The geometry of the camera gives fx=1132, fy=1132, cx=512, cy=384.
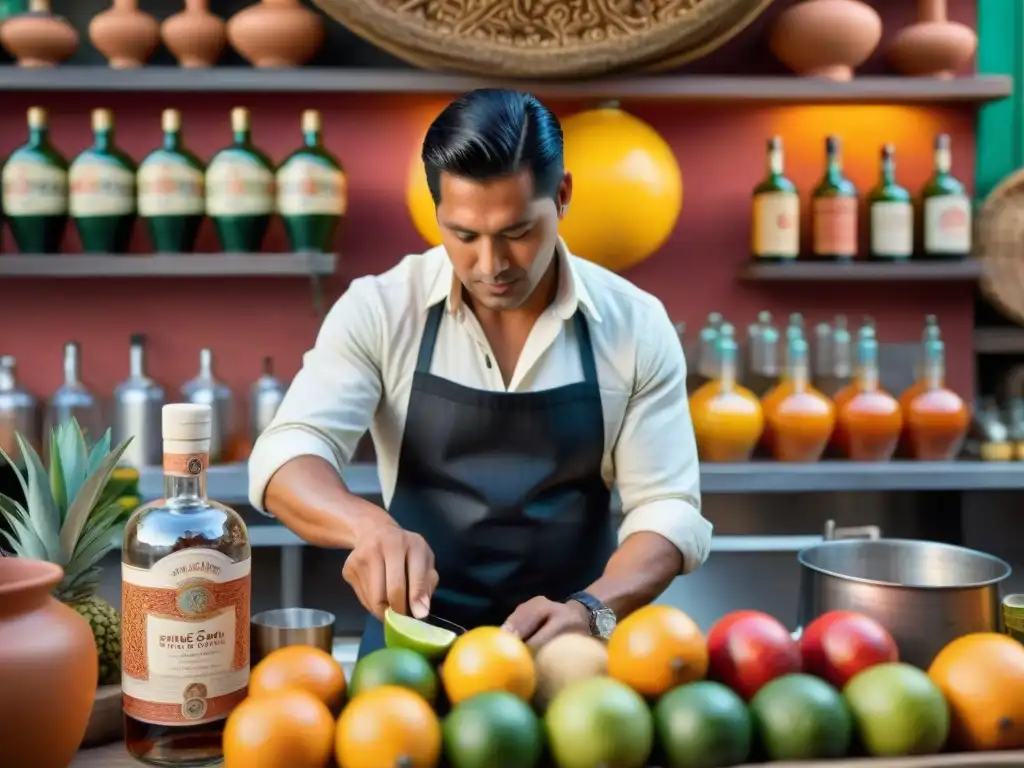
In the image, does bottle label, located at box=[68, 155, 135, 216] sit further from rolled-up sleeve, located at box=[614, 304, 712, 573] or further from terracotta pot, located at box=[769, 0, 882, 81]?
terracotta pot, located at box=[769, 0, 882, 81]

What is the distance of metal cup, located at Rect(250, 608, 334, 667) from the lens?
42.0 inches

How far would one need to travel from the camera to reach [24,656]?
0.79m

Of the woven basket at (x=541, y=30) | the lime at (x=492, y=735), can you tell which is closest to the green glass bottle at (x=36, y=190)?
the woven basket at (x=541, y=30)

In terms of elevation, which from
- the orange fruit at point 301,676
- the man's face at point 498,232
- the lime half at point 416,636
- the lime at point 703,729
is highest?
the man's face at point 498,232

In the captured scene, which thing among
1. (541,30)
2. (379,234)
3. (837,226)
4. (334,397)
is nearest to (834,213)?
(837,226)

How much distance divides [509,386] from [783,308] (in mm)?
1463

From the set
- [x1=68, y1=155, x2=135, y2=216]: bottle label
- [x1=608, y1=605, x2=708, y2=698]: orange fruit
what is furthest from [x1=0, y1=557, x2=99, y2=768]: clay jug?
[x1=68, y1=155, x2=135, y2=216]: bottle label

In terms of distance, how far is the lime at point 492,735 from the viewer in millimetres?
808

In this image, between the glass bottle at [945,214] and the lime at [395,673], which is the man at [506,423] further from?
the glass bottle at [945,214]

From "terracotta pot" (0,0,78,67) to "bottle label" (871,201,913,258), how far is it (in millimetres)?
1924

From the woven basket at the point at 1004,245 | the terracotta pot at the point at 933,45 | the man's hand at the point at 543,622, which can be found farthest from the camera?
the woven basket at the point at 1004,245

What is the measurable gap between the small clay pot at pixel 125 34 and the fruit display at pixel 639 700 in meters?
2.00

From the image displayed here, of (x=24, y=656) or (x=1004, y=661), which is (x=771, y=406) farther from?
(x=24, y=656)

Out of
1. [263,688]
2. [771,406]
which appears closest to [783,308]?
[771,406]
